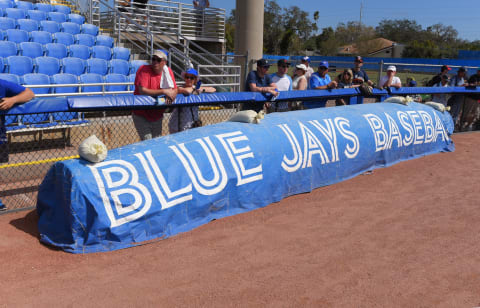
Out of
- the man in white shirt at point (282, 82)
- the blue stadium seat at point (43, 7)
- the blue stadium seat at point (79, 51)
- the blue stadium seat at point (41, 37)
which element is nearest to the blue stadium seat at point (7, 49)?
the blue stadium seat at point (41, 37)

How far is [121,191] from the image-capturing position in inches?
154

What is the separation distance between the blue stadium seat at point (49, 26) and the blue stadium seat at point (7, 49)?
2.06 metres

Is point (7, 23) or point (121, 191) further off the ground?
point (7, 23)

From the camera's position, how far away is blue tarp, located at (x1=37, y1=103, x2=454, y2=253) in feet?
12.6

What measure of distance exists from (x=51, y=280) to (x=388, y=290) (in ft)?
8.78

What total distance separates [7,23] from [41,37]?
38.9 inches

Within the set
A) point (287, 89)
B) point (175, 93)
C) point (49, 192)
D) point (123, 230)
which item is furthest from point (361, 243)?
point (287, 89)

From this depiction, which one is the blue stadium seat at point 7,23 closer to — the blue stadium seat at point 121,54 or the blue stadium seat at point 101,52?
the blue stadium seat at point 101,52

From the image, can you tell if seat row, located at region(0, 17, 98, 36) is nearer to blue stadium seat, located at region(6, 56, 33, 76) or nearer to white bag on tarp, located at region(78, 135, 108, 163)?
blue stadium seat, located at region(6, 56, 33, 76)

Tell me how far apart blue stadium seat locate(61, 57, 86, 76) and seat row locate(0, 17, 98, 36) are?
7.67ft

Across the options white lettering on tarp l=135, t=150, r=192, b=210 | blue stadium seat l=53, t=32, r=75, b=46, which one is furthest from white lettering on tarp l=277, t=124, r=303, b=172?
blue stadium seat l=53, t=32, r=75, b=46

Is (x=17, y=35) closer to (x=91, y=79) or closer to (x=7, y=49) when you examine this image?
(x=7, y=49)

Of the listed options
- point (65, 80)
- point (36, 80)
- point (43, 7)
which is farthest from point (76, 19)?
point (36, 80)

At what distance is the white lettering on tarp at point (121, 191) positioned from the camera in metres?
3.85
